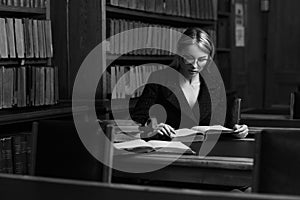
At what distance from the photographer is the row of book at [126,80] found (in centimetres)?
454

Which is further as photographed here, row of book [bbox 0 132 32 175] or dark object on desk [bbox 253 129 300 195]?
row of book [bbox 0 132 32 175]

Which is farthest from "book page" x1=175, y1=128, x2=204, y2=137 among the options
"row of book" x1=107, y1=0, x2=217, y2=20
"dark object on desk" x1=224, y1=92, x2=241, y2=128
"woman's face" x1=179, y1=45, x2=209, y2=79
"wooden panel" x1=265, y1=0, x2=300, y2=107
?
"wooden panel" x1=265, y1=0, x2=300, y2=107

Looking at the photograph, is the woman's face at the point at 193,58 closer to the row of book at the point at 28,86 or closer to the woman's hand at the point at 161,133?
the woman's hand at the point at 161,133

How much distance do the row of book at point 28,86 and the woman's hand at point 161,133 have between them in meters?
1.35

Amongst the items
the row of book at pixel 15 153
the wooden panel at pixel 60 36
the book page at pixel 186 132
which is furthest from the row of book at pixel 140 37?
the book page at pixel 186 132

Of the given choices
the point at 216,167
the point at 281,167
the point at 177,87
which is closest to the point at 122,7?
the point at 177,87

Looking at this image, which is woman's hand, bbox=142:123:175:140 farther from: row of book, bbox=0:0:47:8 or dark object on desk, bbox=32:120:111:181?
row of book, bbox=0:0:47:8

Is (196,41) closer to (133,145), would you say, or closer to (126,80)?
(133,145)

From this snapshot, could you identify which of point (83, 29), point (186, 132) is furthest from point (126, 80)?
point (186, 132)

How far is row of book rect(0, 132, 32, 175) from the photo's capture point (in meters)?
3.65

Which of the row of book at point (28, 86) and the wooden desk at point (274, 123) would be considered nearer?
the wooden desk at point (274, 123)

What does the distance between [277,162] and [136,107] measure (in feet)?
5.09

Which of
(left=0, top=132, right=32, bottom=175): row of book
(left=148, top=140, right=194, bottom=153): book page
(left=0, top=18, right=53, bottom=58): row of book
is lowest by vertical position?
(left=0, top=132, right=32, bottom=175): row of book

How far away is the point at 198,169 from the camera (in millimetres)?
2215
